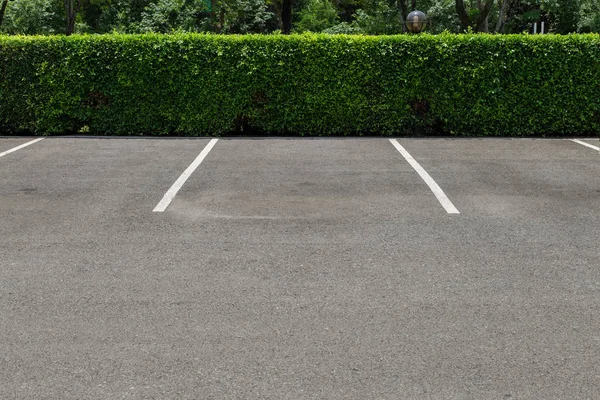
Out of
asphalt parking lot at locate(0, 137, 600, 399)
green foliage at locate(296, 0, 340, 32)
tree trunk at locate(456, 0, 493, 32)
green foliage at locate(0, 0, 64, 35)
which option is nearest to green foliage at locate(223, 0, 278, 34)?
green foliage at locate(296, 0, 340, 32)

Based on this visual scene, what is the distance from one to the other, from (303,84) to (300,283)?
32.2ft

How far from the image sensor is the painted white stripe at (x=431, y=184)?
379 inches

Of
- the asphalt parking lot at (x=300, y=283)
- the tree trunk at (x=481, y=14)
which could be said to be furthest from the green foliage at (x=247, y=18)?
the asphalt parking lot at (x=300, y=283)

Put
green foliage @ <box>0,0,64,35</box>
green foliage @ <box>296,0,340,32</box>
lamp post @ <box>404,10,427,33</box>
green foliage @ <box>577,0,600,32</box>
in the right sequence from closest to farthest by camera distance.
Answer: lamp post @ <box>404,10,427,33</box>, green foliage @ <box>577,0,600,32</box>, green foliage @ <box>0,0,64,35</box>, green foliage @ <box>296,0,340,32</box>

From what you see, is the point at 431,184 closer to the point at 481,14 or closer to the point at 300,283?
the point at 300,283

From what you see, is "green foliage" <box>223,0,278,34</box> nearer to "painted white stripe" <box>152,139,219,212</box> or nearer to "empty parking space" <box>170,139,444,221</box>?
"painted white stripe" <box>152,139,219,212</box>

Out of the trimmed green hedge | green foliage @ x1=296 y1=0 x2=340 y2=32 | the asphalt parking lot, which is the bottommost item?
the asphalt parking lot

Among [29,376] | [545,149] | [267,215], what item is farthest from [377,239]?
[545,149]

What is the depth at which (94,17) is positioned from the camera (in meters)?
46.3

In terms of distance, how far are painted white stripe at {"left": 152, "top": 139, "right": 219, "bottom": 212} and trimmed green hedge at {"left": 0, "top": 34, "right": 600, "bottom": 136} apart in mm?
1572

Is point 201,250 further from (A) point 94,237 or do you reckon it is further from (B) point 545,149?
(B) point 545,149

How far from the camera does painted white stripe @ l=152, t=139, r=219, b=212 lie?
31.9 ft

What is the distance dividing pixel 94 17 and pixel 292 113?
3352 cm

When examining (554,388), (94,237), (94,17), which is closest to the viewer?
(554,388)
